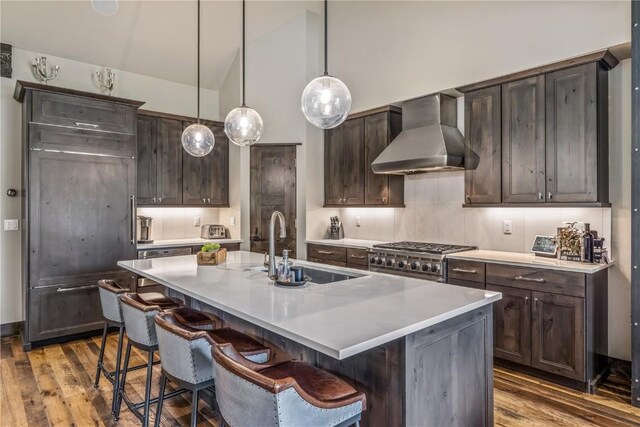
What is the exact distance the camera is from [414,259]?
387 centimetres

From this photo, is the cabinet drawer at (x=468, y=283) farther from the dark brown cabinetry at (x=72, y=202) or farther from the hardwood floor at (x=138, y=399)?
the dark brown cabinetry at (x=72, y=202)

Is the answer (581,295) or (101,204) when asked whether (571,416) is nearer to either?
(581,295)

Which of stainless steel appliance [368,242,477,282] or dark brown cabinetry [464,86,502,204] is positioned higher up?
dark brown cabinetry [464,86,502,204]

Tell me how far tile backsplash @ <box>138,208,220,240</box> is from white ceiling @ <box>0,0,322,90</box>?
1.85 m

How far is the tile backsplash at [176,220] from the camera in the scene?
5211mm

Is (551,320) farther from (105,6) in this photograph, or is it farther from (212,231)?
(105,6)

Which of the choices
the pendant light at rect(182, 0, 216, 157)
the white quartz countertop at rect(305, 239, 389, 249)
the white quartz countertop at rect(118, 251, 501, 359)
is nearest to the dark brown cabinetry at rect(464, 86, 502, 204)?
the white quartz countertop at rect(305, 239, 389, 249)

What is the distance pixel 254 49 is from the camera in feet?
18.2

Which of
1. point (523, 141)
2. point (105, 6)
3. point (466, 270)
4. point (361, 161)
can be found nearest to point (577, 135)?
point (523, 141)

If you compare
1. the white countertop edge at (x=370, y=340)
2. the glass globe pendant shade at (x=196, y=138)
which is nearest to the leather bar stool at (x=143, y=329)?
the white countertop edge at (x=370, y=340)

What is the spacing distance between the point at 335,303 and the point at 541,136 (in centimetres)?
261

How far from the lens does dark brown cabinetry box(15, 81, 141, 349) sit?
381cm

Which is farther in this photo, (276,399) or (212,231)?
(212,231)

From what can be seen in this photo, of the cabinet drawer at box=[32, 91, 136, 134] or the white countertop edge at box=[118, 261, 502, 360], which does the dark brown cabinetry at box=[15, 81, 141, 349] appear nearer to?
the cabinet drawer at box=[32, 91, 136, 134]
